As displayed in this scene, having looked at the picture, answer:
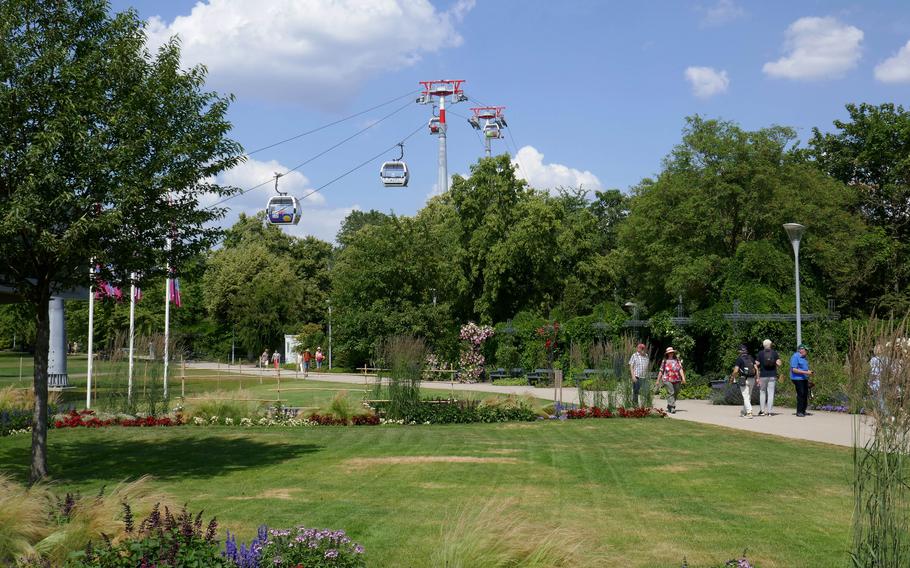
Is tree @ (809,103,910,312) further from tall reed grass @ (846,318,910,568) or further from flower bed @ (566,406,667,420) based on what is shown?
tall reed grass @ (846,318,910,568)

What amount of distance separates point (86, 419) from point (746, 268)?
74.7 ft

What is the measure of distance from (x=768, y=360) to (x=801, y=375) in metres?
0.78

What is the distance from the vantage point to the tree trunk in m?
11.2

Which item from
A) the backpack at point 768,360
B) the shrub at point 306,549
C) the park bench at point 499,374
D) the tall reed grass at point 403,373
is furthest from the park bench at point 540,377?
the shrub at point 306,549

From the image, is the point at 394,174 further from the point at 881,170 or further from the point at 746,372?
the point at 746,372

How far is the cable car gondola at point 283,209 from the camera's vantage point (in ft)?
129

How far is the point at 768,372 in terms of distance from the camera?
1934 cm

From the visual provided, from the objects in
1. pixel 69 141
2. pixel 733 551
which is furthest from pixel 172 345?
pixel 733 551

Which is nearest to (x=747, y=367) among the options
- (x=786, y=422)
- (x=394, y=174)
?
(x=786, y=422)

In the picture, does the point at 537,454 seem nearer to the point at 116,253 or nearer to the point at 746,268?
the point at 116,253

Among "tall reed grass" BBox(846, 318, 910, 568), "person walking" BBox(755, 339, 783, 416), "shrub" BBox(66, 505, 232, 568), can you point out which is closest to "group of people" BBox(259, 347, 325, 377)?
"person walking" BBox(755, 339, 783, 416)

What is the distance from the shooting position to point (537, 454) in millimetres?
13102

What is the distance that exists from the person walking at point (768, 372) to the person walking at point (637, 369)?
8.92ft

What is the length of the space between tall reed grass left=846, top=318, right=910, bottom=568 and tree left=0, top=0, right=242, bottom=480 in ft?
28.9
